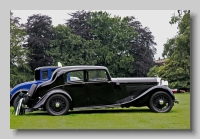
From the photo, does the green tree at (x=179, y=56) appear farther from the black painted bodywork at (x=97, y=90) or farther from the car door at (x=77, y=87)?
the car door at (x=77, y=87)

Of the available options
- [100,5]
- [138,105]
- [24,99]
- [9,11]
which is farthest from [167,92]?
[9,11]

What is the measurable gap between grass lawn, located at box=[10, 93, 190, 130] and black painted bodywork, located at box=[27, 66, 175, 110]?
0.25 m

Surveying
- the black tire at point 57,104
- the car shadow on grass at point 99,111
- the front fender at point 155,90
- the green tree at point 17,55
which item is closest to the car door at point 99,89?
the car shadow on grass at point 99,111

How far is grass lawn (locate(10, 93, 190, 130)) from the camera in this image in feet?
42.4

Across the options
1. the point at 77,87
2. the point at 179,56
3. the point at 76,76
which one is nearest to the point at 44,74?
the point at 76,76

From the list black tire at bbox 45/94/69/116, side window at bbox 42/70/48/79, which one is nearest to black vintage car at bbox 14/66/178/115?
black tire at bbox 45/94/69/116

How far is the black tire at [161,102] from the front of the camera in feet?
45.7

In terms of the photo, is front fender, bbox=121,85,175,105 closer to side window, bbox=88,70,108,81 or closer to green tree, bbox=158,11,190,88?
green tree, bbox=158,11,190,88

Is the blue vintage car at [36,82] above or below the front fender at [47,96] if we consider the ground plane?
above

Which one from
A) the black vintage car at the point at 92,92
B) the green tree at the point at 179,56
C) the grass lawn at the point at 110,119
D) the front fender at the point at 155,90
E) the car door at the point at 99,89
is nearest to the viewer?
the grass lawn at the point at 110,119

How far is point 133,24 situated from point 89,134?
→ 3.18 meters

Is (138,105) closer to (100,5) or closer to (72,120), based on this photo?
(72,120)

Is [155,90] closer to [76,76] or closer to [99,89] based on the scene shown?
[99,89]

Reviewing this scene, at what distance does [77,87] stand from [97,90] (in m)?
0.54
